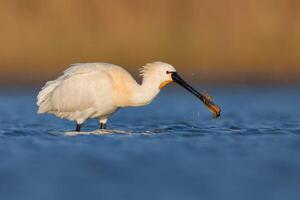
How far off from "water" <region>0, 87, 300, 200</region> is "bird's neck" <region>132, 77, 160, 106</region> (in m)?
0.45

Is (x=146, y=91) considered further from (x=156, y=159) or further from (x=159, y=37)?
(x=159, y=37)

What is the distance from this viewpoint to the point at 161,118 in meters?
16.3

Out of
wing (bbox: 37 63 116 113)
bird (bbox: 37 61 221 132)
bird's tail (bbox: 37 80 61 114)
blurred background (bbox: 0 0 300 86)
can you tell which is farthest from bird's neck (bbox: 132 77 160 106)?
blurred background (bbox: 0 0 300 86)

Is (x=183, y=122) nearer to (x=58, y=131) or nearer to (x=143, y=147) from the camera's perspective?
(x=58, y=131)

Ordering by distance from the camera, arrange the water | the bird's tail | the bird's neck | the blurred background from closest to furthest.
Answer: the water < the bird's neck < the bird's tail < the blurred background

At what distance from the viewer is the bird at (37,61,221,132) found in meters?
12.5

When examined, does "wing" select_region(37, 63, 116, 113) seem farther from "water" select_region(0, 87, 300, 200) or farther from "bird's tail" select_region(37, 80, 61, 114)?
"water" select_region(0, 87, 300, 200)

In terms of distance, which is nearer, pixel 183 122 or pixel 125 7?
pixel 183 122

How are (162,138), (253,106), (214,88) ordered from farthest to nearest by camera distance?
(214,88) < (253,106) < (162,138)

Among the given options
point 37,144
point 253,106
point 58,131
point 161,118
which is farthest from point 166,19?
point 37,144

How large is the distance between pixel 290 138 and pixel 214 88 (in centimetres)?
981

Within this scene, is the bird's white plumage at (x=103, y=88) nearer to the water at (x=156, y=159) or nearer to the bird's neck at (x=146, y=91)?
the bird's neck at (x=146, y=91)

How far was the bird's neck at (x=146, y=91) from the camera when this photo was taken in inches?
492

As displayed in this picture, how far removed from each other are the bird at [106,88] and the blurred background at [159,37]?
10.0 m
